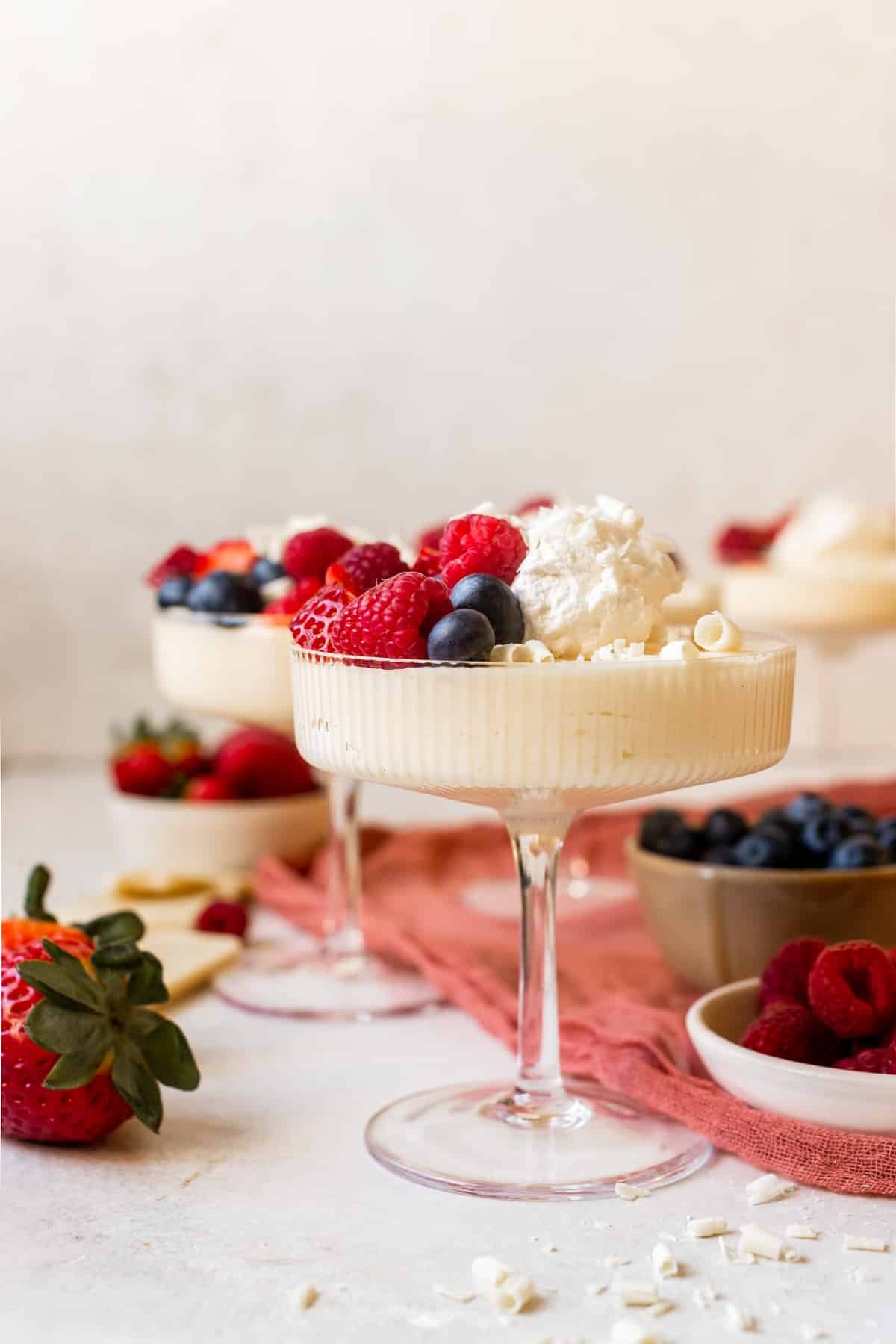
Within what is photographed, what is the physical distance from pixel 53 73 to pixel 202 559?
1780 millimetres

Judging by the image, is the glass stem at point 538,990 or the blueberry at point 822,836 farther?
the blueberry at point 822,836

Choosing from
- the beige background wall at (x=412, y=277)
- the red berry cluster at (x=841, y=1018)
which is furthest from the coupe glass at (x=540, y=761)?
the beige background wall at (x=412, y=277)

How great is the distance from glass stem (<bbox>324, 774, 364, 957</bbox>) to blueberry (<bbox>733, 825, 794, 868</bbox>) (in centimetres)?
46

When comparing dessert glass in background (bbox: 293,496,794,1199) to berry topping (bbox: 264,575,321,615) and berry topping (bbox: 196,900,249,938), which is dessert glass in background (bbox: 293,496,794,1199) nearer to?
berry topping (bbox: 264,575,321,615)

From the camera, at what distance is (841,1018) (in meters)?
1.15

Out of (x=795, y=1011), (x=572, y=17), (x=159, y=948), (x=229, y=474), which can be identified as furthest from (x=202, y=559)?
(x=572, y=17)

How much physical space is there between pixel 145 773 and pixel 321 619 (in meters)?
1.07

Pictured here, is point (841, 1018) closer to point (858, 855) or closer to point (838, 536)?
point (858, 855)

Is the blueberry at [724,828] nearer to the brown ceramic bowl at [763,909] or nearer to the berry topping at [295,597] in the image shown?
the brown ceramic bowl at [763,909]

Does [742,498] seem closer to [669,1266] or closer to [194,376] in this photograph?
[194,376]

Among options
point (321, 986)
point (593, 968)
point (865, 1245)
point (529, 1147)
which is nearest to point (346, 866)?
point (321, 986)

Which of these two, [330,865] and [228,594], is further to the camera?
[330,865]

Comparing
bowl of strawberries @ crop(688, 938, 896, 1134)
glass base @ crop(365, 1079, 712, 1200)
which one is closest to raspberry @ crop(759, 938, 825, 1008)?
bowl of strawberries @ crop(688, 938, 896, 1134)

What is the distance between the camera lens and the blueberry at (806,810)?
1.54 m
